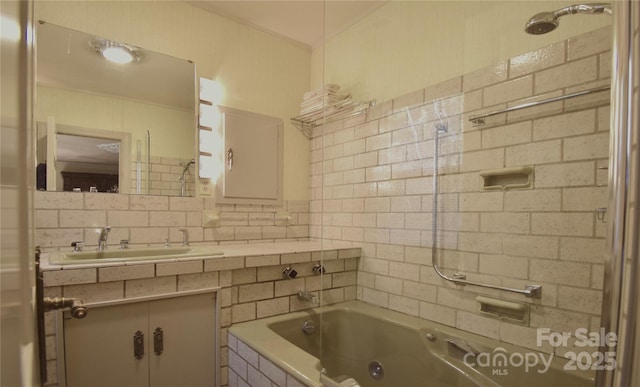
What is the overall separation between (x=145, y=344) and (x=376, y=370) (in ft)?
4.19

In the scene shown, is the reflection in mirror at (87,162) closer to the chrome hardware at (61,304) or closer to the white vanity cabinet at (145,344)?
the white vanity cabinet at (145,344)

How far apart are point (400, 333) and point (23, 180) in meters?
1.98

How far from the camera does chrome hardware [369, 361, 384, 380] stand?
1863mm

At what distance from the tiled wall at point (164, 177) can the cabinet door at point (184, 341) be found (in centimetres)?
82

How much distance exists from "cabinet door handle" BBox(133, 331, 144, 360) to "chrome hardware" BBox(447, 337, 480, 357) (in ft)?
5.18

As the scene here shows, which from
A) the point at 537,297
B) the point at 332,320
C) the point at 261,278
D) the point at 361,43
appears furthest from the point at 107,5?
the point at 537,297

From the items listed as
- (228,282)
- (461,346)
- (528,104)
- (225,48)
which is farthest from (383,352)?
(225,48)

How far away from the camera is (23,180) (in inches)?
12.2

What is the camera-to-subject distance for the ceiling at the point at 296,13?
2.35 metres

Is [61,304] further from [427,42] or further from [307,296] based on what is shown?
[427,42]

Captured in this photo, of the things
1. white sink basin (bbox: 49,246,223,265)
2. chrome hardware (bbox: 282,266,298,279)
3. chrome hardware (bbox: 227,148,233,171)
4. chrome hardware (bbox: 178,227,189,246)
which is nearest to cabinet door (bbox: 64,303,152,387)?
white sink basin (bbox: 49,246,223,265)

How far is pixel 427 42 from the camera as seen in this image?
2051 millimetres

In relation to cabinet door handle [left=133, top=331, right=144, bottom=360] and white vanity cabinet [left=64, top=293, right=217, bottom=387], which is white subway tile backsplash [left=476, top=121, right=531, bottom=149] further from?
cabinet door handle [left=133, top=331, right=144, bottom=360]

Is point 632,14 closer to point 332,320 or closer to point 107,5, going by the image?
point 332,320
